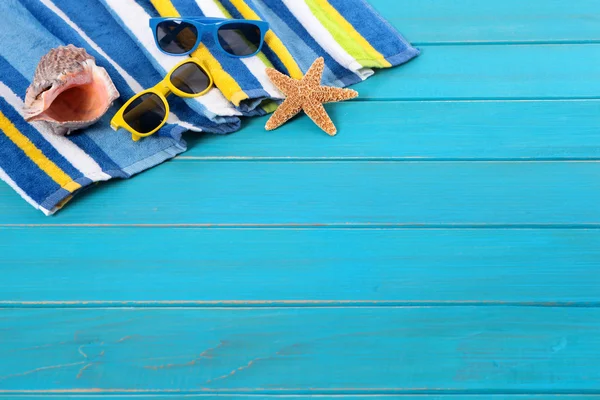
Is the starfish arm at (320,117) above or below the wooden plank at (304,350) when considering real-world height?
above

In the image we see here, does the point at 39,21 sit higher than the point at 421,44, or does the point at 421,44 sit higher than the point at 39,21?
the point at 39,21

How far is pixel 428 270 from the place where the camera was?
3.59 feet

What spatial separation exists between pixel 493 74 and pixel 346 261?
594mm

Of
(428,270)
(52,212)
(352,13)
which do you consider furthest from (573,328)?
(52,212)

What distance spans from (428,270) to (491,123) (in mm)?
387

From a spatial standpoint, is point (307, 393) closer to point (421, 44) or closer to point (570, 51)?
point (421, 44)

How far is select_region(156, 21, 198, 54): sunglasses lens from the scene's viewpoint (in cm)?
132

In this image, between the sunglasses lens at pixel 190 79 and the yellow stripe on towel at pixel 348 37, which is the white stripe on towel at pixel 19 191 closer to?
the sunglasses lens at pixel 190 79

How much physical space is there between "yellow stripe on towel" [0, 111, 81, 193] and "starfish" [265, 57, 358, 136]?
0.42 metres

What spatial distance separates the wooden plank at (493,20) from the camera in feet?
4.64

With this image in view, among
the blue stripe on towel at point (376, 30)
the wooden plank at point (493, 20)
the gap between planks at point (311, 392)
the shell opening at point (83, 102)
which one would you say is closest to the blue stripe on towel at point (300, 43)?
the blue stripe on towel at point (376, 30)

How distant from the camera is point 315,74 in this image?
125 cm

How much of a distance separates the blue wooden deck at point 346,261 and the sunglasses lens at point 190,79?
5.1 inches

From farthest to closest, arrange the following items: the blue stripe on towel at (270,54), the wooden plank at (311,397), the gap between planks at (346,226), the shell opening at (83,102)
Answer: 1. the blue stripe on towel at (270,54)
2. the shell opening at (83,102)
3. the gap between planks at (346,226)
4. the wooden plank at (311,397)
